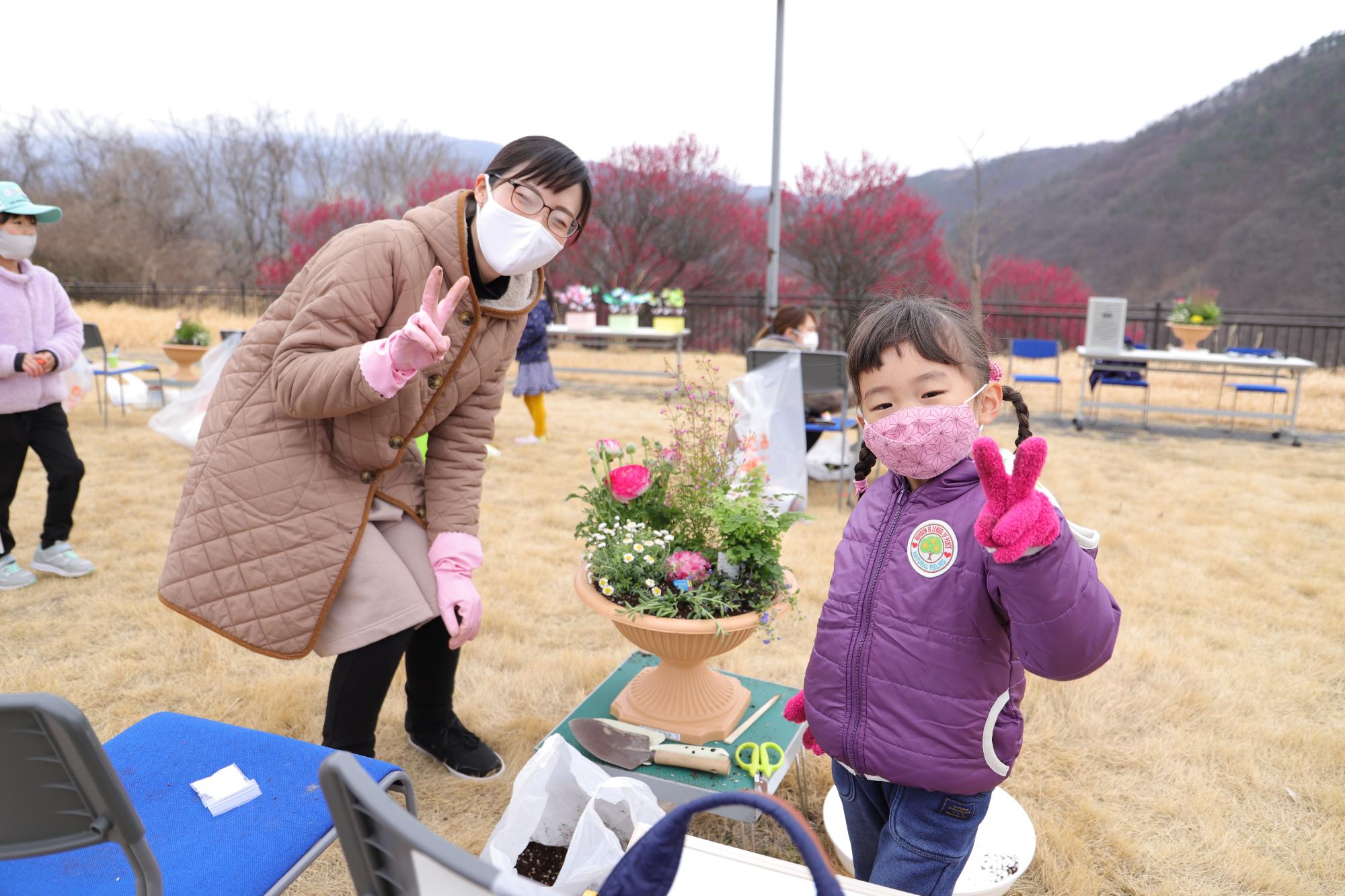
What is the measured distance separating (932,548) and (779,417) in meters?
3.69

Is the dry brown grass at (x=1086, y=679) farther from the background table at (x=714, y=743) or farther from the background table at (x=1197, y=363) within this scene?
the background table at (x=1197, y=363)

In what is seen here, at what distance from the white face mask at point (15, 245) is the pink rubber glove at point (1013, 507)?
3.77 meters

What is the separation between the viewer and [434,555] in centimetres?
195

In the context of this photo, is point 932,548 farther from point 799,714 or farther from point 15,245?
point 15,245

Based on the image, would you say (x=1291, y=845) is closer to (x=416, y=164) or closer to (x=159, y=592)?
(x=159, y=592)

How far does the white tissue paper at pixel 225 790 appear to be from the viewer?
141cm

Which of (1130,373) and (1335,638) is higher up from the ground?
(1130,373)

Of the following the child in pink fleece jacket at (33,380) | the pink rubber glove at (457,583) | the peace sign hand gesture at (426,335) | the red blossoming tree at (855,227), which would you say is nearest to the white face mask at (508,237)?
the peace sign hand gesture at (426,335)

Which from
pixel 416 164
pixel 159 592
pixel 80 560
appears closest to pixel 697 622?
pixel 159 592

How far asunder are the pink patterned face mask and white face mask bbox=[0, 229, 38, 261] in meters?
3.55

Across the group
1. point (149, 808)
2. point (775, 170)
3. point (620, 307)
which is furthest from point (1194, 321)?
point (149, 808)

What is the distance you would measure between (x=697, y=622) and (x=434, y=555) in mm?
675

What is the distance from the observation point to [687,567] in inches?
86.4

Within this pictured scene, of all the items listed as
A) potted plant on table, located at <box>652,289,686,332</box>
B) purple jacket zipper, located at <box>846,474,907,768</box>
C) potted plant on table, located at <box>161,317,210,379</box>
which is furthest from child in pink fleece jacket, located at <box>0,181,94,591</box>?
potted plant on table, located at <box>652,289,686,332</box>
